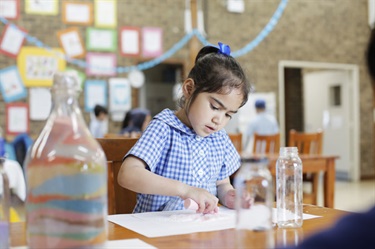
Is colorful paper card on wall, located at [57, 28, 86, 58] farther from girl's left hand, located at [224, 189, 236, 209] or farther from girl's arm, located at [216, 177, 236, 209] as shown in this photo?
girl's left hand, located at [224, 189, 236, 209]

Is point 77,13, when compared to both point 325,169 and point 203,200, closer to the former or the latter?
point 325,169

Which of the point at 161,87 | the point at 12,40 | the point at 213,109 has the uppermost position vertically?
the point at 12,40

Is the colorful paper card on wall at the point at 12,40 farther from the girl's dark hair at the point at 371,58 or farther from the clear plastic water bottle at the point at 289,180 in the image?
the girl's dark hair at the point at 371,58

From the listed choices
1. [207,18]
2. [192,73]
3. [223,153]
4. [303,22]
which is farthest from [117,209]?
[303,22]

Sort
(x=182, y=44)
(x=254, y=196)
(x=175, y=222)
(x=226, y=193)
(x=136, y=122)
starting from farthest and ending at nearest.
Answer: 1. (x=182, y=44)
2. (x=136, y=122)
3. (x=226, y=193)
4. (x=175, y=222)
5. (x=254, y=196)

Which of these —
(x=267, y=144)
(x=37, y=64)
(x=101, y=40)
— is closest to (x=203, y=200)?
(x=267, y=144)

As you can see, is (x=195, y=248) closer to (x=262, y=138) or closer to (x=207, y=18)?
(x=262, y=138)

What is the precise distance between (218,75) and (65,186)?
0.86 m

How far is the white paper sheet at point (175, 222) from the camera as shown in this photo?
3.16 ft

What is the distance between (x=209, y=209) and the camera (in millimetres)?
1138

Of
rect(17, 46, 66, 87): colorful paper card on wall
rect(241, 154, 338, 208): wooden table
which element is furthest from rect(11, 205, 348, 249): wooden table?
rect(17, 46, 66, 87): colorful paper card on wall

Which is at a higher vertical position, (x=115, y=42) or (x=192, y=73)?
(x=115, y=42)

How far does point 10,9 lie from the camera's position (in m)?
5.82

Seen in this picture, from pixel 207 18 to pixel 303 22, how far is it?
179cm
